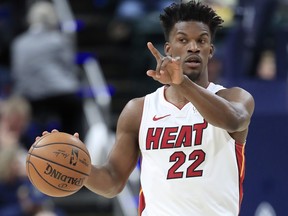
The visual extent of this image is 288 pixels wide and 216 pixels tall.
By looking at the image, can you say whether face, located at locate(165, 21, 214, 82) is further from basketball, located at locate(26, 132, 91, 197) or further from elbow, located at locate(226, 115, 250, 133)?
basketball, located at locate(26, 132, 91, 197)

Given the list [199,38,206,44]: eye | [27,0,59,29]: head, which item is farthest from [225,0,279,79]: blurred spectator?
[199,38,206,44]: eye

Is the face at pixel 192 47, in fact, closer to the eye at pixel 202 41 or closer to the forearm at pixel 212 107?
the eye at pixel 202 41

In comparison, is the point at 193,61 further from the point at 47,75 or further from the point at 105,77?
the point at 105,77

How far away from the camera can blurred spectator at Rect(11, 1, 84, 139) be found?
10.2m

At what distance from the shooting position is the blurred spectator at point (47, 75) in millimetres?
10188

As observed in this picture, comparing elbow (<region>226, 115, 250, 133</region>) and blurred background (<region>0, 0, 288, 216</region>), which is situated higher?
elbow (<region>226, 115, 250, 133</region>)

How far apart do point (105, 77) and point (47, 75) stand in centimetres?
215

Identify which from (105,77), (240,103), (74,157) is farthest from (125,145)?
(105,77)

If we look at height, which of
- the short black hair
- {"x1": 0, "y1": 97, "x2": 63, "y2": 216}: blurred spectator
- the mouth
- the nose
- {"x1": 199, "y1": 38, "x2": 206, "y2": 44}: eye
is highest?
the short black hair

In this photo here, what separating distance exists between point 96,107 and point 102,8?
10.3 feet

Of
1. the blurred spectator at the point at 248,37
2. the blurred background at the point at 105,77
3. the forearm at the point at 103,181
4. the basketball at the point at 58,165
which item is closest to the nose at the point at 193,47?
the basketball at the point at 58,165

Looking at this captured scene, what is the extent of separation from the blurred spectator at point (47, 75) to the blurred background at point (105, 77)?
12 mm

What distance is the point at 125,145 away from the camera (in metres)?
5.12

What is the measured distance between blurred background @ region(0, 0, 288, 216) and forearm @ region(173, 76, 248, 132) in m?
3.37
